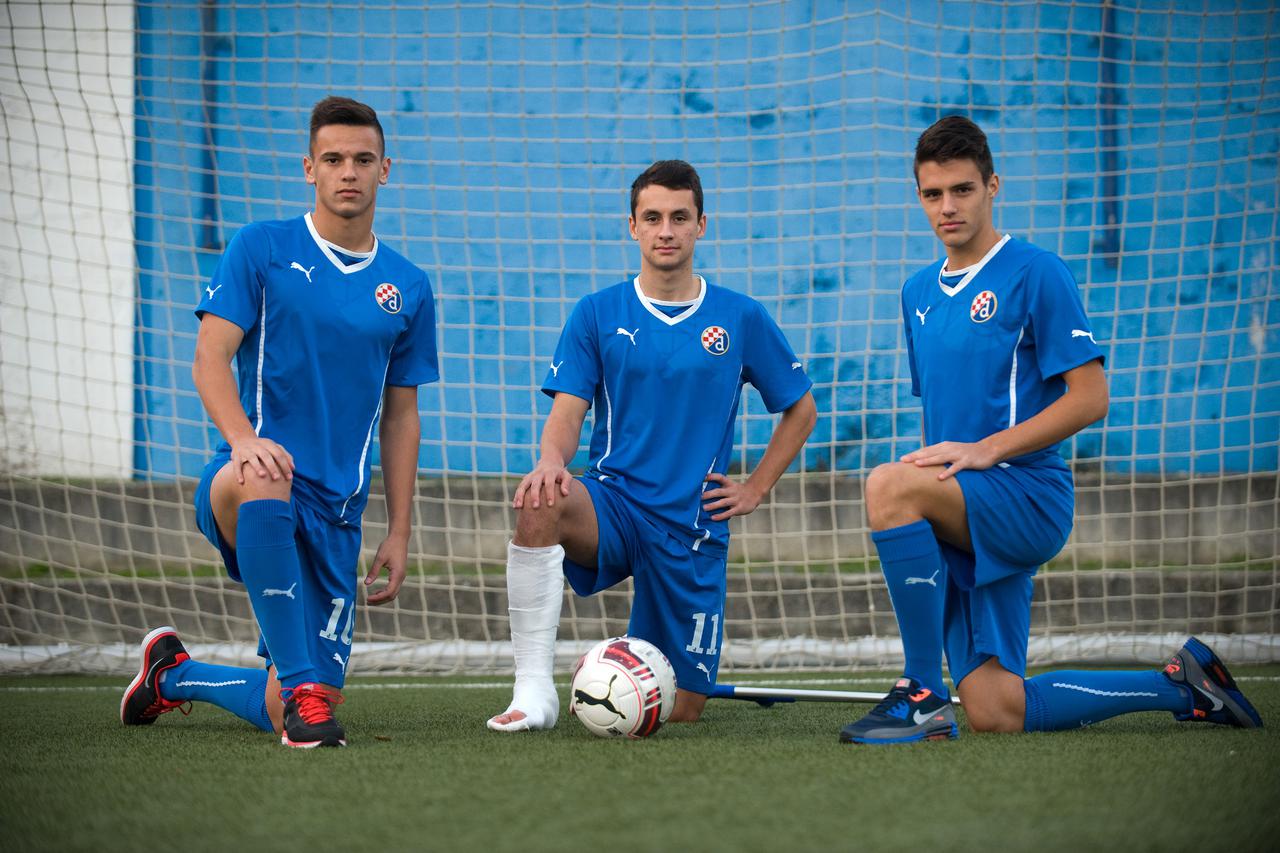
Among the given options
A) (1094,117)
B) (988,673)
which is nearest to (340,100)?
(988,673)

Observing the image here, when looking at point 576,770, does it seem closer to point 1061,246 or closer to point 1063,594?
point 1063,594

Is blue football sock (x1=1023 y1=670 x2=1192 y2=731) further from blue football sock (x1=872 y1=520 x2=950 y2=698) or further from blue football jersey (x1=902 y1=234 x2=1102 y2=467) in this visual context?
blue football jersey (x1=902 y1=234 x2=1102 y2=467)

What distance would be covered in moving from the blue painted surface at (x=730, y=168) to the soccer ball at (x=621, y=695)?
3.73 m

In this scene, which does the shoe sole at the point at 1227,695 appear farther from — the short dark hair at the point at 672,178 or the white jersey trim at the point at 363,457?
the white jersey trim at the point at 363,457

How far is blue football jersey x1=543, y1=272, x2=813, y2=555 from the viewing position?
3.85 meters

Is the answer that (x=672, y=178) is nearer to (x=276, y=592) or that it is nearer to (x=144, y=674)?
(x=276, y=592)

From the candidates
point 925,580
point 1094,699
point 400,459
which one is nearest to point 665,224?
point 400,459

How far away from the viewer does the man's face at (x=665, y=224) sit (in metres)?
3.80

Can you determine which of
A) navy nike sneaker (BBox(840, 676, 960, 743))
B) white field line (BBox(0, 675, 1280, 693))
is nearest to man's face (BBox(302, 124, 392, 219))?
navy nike sneaker (BBox(840, 676, 960, 743))

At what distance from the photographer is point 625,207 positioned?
7285 millimetres

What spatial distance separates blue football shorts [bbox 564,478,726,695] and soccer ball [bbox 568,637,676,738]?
1.62 ft

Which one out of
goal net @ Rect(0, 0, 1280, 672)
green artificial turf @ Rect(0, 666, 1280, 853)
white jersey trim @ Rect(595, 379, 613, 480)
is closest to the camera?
green artificial turf @ Rect(0, 666, 1280, 853)

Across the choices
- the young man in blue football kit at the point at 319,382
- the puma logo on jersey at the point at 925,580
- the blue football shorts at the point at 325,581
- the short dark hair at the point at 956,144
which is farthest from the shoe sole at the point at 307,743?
the short dark hair at the point at 956,144

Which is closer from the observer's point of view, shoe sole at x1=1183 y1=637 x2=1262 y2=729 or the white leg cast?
shoe sole at x1=1183 y1=637 x2=1262 y2=729
